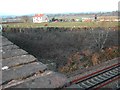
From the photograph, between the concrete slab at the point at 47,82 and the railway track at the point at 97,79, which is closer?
the concrete slab at the point at 47,82

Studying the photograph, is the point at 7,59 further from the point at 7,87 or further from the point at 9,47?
the point at 7,87

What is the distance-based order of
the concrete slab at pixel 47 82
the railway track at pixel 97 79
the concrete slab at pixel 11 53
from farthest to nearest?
1. the railway track at pixel 97 79
2. the concrete slab at pixel 11 53
3. the concrete slab at pixel 47 82

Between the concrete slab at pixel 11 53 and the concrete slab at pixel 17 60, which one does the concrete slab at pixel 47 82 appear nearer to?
the concrete slab at pixel 17 60

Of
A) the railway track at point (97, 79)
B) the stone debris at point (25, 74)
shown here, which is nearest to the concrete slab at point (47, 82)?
the stone debris at point (25, 74)

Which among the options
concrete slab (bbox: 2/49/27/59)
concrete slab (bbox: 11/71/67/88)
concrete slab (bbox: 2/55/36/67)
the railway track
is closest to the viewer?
concrete slab (bbox: 11/71/67/88)

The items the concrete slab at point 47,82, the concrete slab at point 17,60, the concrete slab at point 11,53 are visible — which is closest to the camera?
the concrete slab at point 47,82

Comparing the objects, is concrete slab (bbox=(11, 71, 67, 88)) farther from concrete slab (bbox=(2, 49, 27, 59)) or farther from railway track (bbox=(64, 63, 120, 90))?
railway track (bbox=(64, 63, 120, 90))

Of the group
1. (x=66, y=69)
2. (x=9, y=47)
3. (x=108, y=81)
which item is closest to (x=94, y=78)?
(x=108, y=81)

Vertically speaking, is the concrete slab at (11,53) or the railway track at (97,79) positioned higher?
the concrete slab at (11,53)

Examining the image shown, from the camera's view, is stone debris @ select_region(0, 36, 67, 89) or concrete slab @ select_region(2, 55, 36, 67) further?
concrete slab @ select_region(2, 55, 36, 67)

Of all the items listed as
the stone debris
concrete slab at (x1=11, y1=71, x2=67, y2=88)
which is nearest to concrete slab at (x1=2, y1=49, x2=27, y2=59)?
the stone debris

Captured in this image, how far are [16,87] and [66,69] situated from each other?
19.6 meters

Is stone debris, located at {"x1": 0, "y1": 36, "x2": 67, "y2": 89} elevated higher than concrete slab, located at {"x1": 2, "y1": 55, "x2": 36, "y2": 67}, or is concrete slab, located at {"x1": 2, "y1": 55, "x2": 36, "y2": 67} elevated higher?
concrete slab, located at {"x1": 2, "y1": 55, "x2": 36, "y2": 67}

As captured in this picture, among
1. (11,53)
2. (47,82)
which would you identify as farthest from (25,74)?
(11,53)
